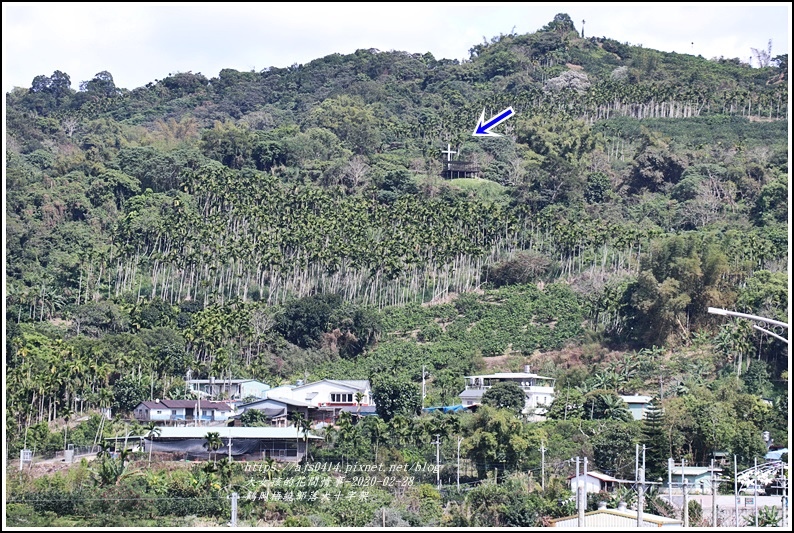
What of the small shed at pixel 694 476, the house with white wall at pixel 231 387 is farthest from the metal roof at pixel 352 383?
the small shed at pixel 694 476

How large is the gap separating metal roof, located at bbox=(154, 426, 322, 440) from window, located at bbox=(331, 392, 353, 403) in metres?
10.9

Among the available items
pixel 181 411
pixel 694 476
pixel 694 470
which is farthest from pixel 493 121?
pixel 694 476

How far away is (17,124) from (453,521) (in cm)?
12159

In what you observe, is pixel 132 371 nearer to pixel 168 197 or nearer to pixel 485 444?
pixel 485 444


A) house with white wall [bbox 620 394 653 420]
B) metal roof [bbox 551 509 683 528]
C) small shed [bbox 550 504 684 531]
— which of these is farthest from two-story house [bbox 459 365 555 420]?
small shed [bbox 550 504 684 531]

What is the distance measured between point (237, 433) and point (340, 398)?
13218 mm

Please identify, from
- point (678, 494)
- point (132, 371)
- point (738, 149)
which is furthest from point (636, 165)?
point (678, 494)

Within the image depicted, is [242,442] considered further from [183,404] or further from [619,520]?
[619,520]

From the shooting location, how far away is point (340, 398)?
89062 mm

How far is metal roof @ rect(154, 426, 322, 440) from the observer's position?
76.1m

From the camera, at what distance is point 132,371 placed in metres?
88.2

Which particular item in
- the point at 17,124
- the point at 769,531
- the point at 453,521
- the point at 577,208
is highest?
the point at 17,124

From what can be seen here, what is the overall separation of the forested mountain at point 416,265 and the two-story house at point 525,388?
5.04ft

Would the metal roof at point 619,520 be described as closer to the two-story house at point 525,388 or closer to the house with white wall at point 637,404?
the house with white wall at point 637,404
